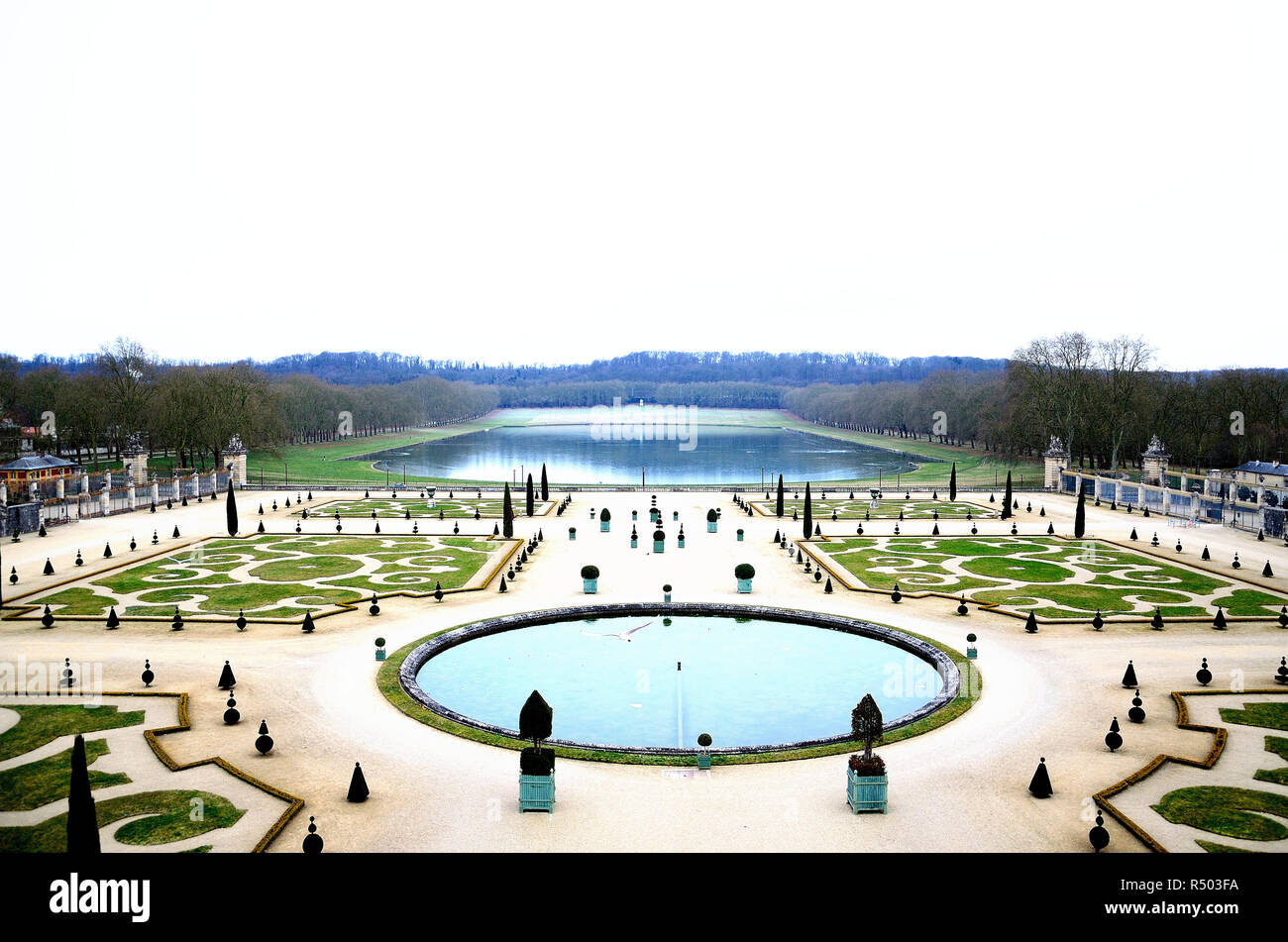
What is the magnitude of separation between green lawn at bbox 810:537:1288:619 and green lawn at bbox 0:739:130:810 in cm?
3149

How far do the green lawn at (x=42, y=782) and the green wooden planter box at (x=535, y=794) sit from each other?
9.26m

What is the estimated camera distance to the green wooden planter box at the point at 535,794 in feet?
65.0

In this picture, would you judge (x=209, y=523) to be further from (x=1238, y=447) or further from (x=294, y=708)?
(x=1238, y=447)

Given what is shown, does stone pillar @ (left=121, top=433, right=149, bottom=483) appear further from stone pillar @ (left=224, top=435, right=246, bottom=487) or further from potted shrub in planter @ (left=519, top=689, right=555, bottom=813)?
potted shrub in planter @ (left=519, top=689, right=555, bottom=813)

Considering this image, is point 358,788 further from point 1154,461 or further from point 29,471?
point 1154,461

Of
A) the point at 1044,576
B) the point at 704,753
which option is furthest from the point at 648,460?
the point at 704,753

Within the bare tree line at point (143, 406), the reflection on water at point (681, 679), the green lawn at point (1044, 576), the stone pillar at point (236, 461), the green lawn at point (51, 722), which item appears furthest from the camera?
the bare tree line at point (143, 406)

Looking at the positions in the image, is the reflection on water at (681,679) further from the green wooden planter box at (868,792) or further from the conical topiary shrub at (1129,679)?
the conical topiary shrub at (1129,679)

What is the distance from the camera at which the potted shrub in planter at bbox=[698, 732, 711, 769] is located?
2223cm

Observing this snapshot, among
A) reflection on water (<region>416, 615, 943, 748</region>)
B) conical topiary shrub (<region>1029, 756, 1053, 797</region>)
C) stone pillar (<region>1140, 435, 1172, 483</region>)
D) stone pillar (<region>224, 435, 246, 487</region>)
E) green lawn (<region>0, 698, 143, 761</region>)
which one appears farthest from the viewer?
stone pillar (<region>224, 435, 246, 487</region>)

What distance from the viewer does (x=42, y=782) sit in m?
20.8

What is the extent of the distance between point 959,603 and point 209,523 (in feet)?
159

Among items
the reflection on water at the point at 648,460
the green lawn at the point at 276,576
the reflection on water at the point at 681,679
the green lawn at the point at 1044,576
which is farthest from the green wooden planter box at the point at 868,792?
the reflection on water at the point at 648,460

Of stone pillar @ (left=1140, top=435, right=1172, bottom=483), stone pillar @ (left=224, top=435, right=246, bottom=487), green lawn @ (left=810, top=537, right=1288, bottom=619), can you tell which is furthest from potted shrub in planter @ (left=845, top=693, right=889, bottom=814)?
stone pillar @ (left=224, top=435, right=246, bottom=487)
